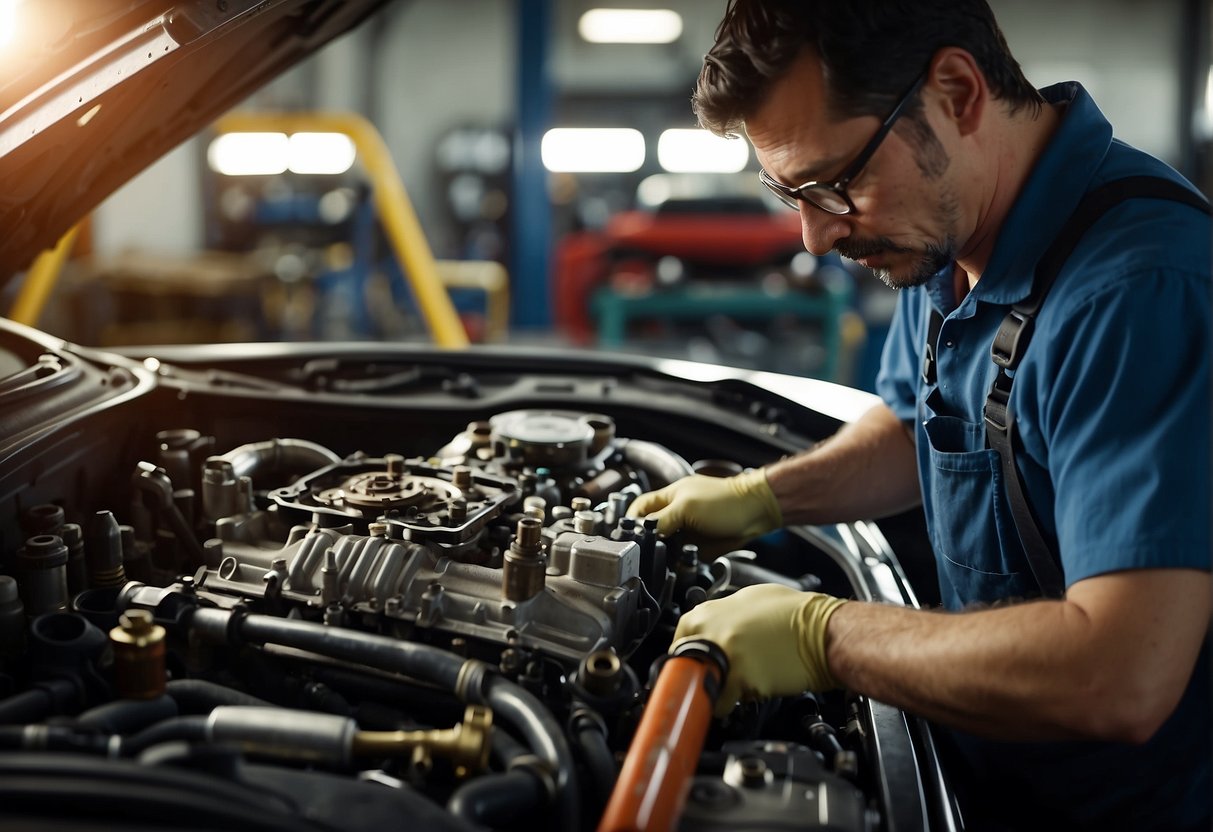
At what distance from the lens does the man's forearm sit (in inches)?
69.7

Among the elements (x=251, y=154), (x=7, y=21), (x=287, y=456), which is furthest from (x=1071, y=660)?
(x=251, y=154)

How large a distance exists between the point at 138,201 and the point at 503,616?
26.0 feet

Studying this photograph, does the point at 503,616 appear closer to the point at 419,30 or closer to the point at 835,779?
the point at 835,779

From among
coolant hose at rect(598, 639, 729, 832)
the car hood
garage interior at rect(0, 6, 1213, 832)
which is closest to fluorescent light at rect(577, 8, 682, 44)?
garage interior at rect(0, 6, 1213, 832)

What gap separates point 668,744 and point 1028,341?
0.69 m

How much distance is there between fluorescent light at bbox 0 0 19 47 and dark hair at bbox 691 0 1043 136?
96cm

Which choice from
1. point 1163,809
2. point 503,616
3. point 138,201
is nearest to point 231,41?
point 503,616

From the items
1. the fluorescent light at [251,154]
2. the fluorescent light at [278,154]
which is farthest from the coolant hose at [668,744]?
the fluorescent light at [251,154]

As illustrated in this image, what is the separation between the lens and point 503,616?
125 cm

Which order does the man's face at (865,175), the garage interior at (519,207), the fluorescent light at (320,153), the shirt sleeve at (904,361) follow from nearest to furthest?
the man's face at (865,175)
the shirt sleeve at (904,361)
the garage interior at (519,207)
the fluorescent light at (320,153)

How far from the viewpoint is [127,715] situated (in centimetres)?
107

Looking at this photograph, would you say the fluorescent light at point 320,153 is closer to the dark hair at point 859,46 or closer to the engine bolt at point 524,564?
the dark hair at point 859,46

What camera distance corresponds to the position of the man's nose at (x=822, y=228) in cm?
136

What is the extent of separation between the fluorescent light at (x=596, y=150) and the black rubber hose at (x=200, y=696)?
11839 millimetres
